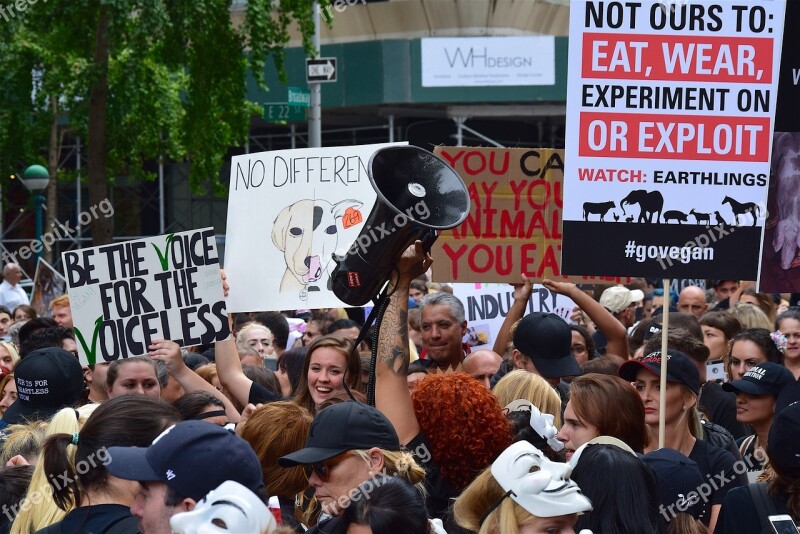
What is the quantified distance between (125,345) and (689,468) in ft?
11.6

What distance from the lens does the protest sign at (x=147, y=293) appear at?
683 cm

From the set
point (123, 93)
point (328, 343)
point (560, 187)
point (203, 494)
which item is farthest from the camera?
point (123, 93)

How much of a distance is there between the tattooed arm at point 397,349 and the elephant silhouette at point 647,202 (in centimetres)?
113

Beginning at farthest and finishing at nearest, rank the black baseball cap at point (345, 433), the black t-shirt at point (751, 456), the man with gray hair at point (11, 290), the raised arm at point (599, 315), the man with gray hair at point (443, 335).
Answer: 1. the man with gray hair at point (11, 290)
2. the raised arm at point (599, 315)
3. the man with gray hair at point (443, 335)
4. the black t-shirt at point (751, 456)
5. the black baseball cap at point (345, 433)

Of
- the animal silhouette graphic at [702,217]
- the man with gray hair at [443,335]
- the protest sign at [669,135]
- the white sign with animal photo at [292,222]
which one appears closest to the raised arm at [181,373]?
the white sign with animal photo at [292,222]

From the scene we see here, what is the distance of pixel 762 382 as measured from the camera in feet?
19.4

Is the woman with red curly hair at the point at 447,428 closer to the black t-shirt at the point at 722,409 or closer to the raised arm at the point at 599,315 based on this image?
the black t-shirt at the point at 722,409

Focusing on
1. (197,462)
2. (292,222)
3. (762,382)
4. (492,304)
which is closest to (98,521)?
(197,462)

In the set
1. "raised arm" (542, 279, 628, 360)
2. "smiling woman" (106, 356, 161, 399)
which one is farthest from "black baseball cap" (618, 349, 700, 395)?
"smiling woman" (106, 356, 161, 399)

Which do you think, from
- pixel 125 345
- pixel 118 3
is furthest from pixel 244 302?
pixel 118 3

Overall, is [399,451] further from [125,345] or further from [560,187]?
[560,187]

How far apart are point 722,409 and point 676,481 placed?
2300mm

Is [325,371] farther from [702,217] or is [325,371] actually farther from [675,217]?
[702,217]

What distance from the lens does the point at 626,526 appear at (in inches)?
146
